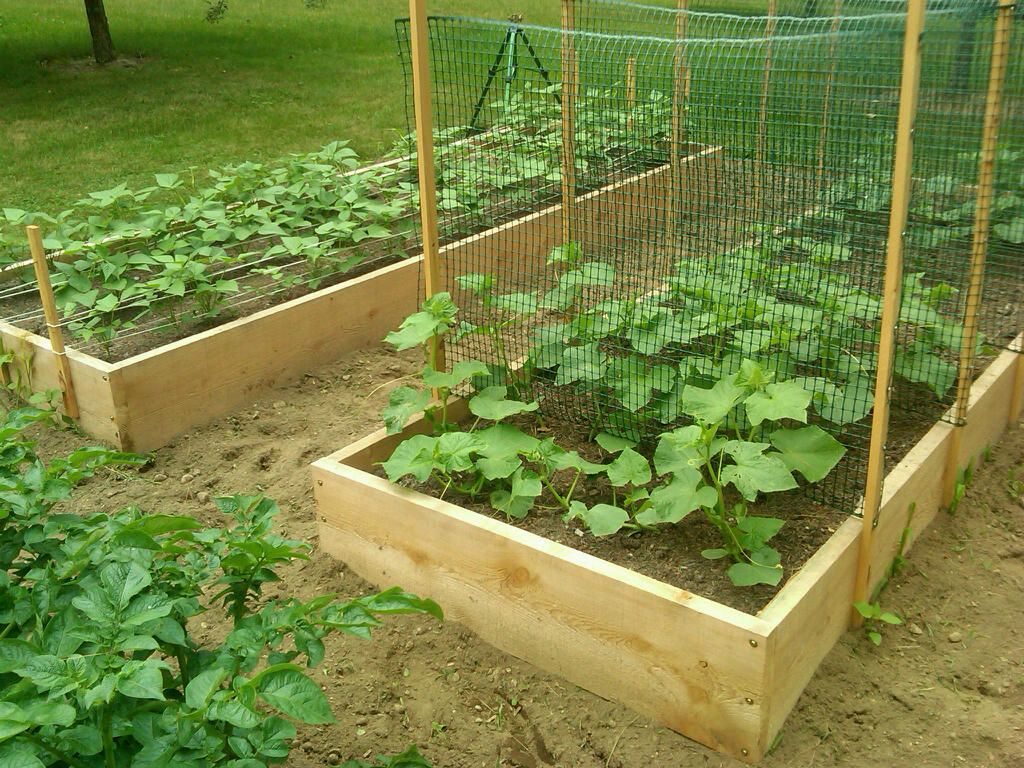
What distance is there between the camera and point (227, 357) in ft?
15.0

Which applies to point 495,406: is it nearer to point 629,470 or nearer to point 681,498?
point 629,470

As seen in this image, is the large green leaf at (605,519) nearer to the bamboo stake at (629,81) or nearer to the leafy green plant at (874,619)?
the leafy green plant at (874,619)

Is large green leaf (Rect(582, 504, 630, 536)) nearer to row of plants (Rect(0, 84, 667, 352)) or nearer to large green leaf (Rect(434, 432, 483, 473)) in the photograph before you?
large green leaf (Rect(434, 432, 483, 473))

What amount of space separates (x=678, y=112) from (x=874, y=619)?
2.58 metres

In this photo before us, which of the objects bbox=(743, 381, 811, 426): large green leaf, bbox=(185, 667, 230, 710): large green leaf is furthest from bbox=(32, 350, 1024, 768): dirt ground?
bbox=(185, 667, 230, 710): large green leaf

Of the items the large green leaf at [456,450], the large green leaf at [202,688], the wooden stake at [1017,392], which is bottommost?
the wooden stake at [1017,392]

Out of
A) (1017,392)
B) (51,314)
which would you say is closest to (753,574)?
(1017,392)

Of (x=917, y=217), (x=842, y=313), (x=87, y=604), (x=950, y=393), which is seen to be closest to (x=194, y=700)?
(x=87, y=604)

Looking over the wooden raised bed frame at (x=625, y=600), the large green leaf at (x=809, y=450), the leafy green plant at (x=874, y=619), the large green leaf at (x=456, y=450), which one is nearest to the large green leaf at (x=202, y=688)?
the wooden raised bed frame at (x=625, y=600)

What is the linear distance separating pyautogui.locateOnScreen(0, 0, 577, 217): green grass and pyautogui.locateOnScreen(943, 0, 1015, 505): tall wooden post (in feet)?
16.5

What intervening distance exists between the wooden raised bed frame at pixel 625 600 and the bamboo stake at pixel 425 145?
56 centimetres

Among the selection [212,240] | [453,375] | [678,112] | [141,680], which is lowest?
[453,375]

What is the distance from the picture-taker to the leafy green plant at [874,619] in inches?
122

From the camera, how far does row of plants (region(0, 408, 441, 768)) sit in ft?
5.95
